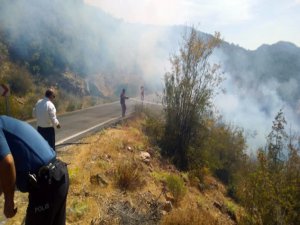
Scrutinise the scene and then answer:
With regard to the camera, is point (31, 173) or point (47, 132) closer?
point (31, 173)

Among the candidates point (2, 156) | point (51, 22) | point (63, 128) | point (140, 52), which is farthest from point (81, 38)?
point (2, 156)

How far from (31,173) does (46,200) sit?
0.86ft

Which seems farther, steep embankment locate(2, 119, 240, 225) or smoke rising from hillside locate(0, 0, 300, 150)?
smoke rising from hillside locate(0, 0, 300, 150)

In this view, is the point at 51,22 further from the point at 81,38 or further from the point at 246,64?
the point at 246,64

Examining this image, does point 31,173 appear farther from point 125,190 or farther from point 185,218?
point 125,190

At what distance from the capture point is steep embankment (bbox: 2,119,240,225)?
18.2 feet

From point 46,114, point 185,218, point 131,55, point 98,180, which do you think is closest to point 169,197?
point 98,180

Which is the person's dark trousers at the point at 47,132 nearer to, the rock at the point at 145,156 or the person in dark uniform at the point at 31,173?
the rock at the point at 145,156

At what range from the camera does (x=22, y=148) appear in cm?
274

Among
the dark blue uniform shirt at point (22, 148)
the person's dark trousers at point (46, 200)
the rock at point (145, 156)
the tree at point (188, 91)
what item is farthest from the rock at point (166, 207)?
the tree at point (188, 91)

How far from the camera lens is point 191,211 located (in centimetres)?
572

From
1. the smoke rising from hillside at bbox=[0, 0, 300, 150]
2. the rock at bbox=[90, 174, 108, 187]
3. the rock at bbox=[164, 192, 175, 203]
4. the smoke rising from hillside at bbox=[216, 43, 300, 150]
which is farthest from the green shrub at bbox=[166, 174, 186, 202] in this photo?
the smoke rising from hillside at bbox=[216, 43, 300, 150]

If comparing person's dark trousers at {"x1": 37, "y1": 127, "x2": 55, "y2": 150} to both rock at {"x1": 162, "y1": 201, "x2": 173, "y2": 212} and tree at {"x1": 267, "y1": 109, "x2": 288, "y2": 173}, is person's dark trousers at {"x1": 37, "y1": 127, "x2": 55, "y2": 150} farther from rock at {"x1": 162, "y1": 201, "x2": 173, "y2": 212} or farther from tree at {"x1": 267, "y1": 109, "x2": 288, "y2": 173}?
tree at {"x1": 267, "y1": 109, "x2": 288, "y2": 173}

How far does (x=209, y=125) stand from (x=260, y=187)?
7.80m
